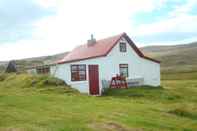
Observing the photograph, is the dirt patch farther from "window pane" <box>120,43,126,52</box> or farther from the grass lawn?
"window pane" <box>120,43,126,52</box>

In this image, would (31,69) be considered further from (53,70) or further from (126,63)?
(126,63)

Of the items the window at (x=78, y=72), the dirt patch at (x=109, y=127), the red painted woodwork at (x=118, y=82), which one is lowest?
the dirt patch at (x=109, y=127)

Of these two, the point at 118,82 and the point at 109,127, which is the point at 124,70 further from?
the point at 109,127

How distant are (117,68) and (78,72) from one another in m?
4.15

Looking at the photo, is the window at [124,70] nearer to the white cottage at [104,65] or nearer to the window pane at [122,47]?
the white cottage at [104,65]

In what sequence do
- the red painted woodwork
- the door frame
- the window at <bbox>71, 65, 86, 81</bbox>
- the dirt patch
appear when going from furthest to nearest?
the red painted woodwork, the window at <bbox>71, 65, 86, 81</bbox>, the door frame, the dirt patch

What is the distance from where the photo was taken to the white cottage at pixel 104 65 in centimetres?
3497

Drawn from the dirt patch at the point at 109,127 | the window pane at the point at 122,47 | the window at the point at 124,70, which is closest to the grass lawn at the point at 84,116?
the dirt patch at the point at 109,127

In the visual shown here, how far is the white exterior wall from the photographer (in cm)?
3509

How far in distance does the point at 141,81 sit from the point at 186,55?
409ft

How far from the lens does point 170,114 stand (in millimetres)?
21703

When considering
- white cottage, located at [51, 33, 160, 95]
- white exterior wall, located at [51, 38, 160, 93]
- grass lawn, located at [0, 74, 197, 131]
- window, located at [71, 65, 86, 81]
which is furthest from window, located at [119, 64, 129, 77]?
grass lawn, located at [0, 74, 197, 131]

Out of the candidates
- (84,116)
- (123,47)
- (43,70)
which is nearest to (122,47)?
(123,47)

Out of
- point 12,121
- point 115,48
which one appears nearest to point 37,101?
point 12,121
